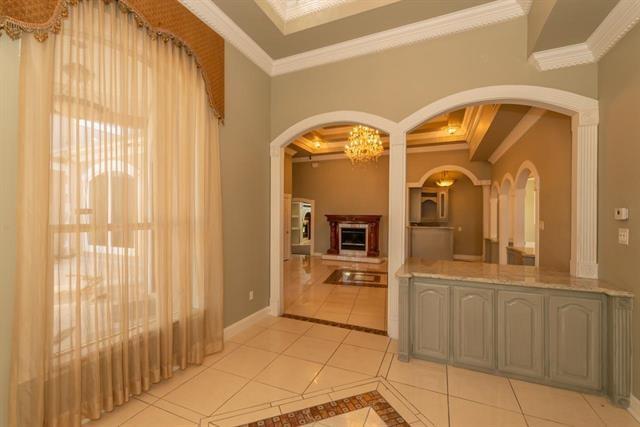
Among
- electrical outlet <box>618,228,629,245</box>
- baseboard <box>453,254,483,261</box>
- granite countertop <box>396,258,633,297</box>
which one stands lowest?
baseboard <box>453,254,483,261</box>

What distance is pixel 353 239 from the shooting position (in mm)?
9492

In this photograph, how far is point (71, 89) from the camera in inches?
71.2

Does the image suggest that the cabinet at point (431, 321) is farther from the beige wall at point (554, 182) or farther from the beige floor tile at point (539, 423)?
the beige wall at point (554, 182)

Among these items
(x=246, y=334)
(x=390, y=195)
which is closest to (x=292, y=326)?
(x=246, y=334)

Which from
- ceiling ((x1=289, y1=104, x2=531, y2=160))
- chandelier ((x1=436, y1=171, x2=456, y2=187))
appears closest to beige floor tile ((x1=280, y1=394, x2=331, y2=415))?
ceiling ((x1=289, y1=104, x2=531, y2=160))

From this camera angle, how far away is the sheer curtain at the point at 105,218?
1640mm

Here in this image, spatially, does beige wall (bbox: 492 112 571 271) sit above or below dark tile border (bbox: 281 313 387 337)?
above

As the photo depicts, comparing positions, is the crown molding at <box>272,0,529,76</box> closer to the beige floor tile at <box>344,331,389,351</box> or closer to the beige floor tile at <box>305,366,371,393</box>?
the beige floor tile at <box>344,331,389,351</box>

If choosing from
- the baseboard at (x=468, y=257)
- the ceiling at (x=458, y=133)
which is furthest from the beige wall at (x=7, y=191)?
the baseboard at (x=468, y=257)

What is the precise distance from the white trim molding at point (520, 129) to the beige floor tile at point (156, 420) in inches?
224

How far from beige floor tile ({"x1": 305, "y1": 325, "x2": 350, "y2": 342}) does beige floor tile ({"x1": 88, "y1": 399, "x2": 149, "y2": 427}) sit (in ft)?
5.85

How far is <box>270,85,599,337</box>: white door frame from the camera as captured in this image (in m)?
2.60

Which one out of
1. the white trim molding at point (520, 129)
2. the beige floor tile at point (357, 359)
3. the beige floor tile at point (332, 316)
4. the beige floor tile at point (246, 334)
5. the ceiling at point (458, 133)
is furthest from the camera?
the ceiling at point (458, 133)

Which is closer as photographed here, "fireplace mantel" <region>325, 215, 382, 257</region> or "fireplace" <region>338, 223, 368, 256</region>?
"fireplace mantel" <region>325, 215, 382, 257</region>
